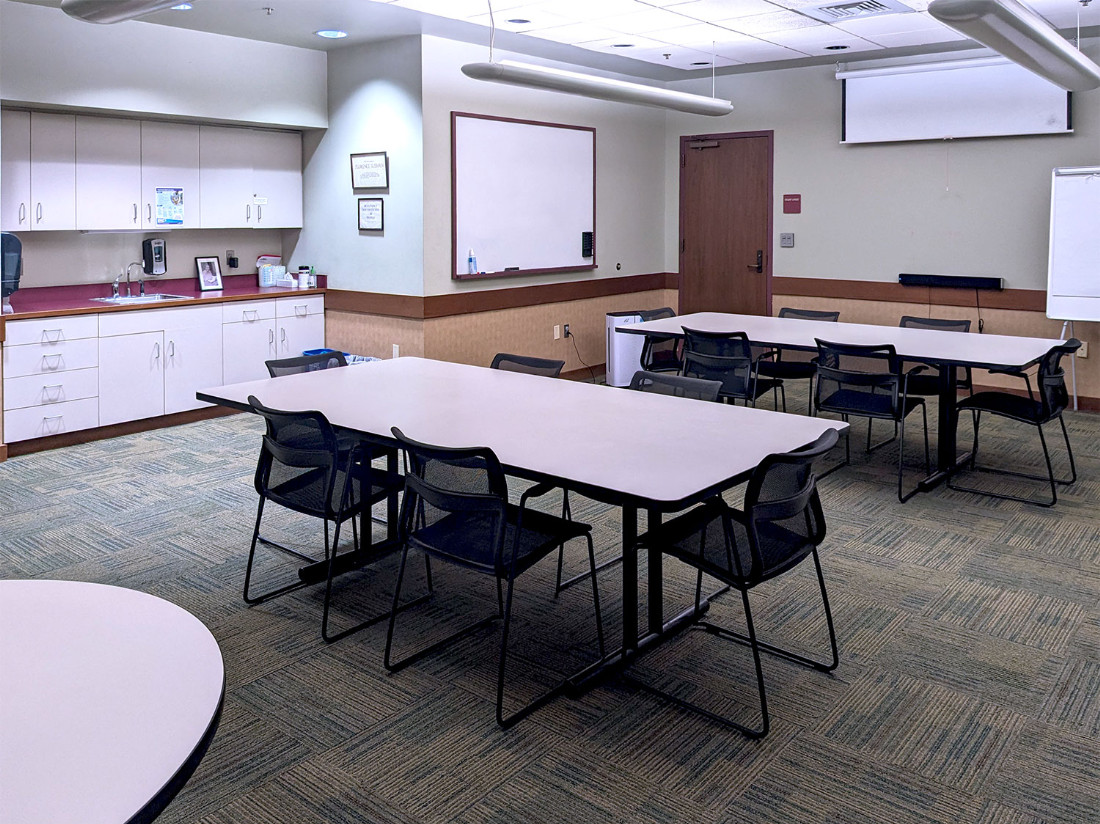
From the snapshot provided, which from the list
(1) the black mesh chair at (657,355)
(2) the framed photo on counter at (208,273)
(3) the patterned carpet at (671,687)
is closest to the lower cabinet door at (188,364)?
(2) the framed photo on counter at (208,273)

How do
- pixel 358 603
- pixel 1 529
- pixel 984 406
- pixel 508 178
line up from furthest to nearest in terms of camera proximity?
pixel 508 178
pixel 984 406
pixel 1 529
pixel 358 603

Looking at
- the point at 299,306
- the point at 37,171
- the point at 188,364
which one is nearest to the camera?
the point at 37,171

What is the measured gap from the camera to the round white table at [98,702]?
117 cm

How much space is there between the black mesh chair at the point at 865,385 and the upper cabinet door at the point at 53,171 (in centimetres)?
484

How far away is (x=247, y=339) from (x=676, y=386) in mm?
4078

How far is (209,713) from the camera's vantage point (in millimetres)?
1348

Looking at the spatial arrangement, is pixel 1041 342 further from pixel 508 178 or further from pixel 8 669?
pixel 8 669

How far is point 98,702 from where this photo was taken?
4.52ft

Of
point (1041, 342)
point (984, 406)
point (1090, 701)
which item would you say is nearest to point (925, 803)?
point (1090, 701)

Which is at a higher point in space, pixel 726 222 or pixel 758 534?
pixel 726 222

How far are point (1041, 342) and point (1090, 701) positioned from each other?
310cm

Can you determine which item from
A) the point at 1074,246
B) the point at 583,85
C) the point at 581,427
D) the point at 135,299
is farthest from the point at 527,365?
the point at 1074,246

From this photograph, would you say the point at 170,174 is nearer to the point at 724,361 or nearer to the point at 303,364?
the point at 303,364

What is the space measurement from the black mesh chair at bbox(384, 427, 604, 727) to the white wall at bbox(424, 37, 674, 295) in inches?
162
